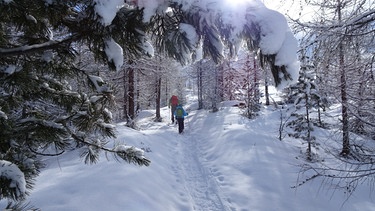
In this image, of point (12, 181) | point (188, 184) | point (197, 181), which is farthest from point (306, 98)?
point (12, 181)

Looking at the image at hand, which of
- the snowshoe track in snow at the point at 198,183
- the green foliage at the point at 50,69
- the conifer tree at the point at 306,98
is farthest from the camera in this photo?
the conifer tree at the point at 306,98

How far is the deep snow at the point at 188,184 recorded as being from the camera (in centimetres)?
492

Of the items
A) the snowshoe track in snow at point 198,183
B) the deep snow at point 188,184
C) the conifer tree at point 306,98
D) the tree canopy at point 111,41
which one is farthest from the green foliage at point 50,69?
the conifer tree at point 306,98

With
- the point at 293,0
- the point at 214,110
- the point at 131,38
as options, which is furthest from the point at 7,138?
the point at 214,110

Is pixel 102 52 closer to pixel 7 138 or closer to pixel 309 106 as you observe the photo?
pixel 7 138

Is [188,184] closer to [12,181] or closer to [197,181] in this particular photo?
[197,181]

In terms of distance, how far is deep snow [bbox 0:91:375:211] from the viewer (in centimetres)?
492

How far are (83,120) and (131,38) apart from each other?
1.13 meters

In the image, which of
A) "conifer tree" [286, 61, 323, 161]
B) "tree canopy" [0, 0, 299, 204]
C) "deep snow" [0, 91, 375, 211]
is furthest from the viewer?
"conifer tree" [286, 61, 323, 161]

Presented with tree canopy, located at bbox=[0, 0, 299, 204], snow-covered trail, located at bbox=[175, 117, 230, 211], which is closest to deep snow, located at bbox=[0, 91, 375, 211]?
snow-covered trail, located at bbox=[175, 117, 230, 211]

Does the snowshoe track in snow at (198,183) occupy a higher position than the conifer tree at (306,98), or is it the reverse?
the conifer tree at (306,98)

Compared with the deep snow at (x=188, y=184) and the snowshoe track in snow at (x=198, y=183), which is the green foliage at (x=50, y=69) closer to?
the deep snow at (x=188, y=184)

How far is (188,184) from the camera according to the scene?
6789 mm

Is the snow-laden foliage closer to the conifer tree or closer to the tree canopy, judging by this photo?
the tree canopy
